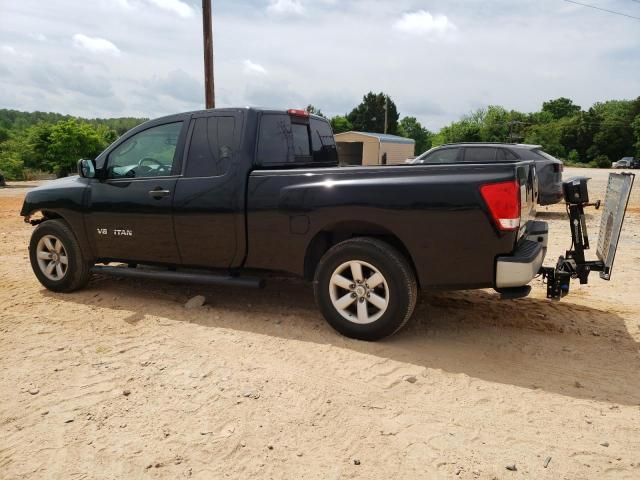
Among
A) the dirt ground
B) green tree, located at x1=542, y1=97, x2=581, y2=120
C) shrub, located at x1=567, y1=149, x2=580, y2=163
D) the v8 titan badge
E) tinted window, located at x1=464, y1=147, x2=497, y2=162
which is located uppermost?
green tree, located at x1=542, y1=97, x2=581, y2=120

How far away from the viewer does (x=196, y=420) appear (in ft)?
9.48

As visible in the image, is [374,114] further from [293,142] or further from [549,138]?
[293,142]

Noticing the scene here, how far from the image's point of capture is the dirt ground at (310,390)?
8.30 ft

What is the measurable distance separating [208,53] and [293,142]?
8.95 metres

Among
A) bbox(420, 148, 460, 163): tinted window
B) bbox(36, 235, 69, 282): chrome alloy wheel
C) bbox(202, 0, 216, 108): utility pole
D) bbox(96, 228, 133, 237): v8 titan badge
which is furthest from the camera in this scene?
bbox(202, 0, 216, 108): utility pole

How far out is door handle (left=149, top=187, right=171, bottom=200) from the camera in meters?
4.71

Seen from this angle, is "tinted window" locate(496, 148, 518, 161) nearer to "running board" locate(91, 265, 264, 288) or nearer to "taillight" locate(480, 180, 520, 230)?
"taillight" locate(480, 180, 520, 230)

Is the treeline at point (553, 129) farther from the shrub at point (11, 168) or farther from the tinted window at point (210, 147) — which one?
the tinted window at point (210, 147)

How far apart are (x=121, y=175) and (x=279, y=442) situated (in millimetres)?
3485

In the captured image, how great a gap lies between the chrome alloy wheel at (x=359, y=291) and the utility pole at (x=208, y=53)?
9.73 m

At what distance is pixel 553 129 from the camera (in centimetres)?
7888

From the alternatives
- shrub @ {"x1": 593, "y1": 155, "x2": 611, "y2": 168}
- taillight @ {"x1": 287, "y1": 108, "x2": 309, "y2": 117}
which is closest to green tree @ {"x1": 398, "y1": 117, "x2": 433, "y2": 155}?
shrub @ {"x1": 593, "y1": 155, "x2": 611, "y2": 168}

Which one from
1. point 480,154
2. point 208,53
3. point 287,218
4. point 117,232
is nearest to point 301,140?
point 287,218

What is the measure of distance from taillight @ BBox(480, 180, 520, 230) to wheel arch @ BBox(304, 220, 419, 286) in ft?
2.30
